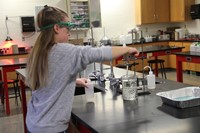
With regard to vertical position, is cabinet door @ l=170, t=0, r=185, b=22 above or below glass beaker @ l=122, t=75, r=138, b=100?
above

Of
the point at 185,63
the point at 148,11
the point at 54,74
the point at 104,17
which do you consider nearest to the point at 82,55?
the point at 54,74

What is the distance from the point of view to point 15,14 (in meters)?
6.58

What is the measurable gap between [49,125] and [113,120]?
332 millimetres

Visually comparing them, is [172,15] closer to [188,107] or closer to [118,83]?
[118,83]

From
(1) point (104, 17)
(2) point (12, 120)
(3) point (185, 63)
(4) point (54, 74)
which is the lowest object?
(2) point (12, 120)

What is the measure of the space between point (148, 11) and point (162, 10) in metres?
0.48

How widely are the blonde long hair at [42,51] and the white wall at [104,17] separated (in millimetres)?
5154

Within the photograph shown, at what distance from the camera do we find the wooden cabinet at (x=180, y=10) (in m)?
7.36

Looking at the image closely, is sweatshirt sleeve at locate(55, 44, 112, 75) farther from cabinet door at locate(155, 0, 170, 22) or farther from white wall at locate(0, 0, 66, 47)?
cabinet door at locate(155, 0, 170, 22)

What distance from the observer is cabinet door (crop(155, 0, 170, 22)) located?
777 cm

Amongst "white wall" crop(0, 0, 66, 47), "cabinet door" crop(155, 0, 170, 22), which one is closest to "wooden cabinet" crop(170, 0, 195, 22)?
"cabinet door" crop(155, 0, 170, 22)

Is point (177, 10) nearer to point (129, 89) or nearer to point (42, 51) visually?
point (129, 89)

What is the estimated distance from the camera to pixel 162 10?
7.83m

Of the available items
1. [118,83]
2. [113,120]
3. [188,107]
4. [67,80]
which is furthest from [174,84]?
[67,80]
